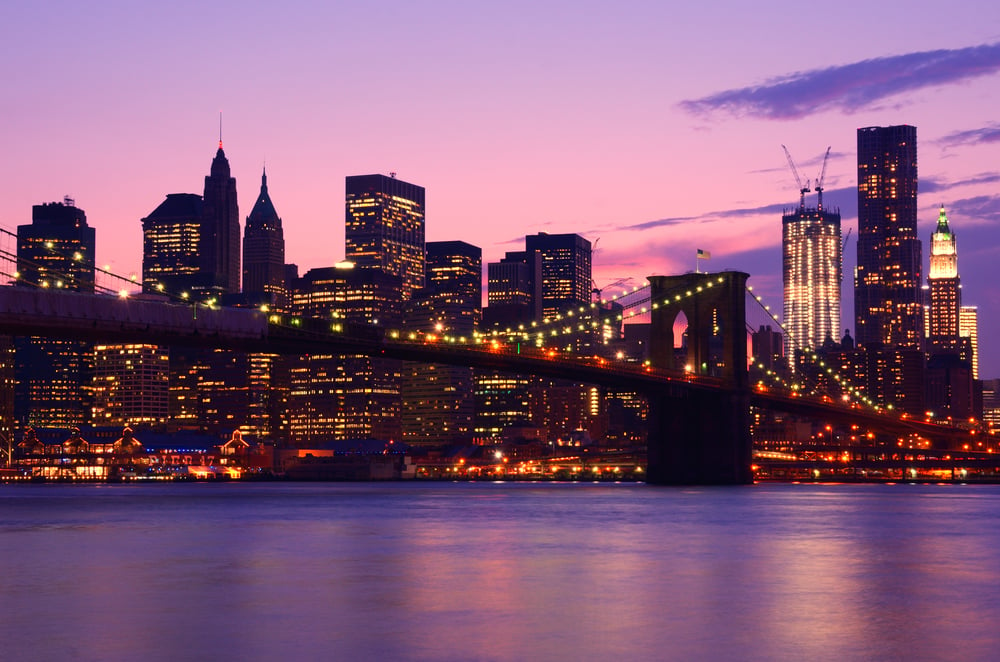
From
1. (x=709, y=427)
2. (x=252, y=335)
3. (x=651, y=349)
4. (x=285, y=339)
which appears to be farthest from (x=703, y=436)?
(x=252, y=335)

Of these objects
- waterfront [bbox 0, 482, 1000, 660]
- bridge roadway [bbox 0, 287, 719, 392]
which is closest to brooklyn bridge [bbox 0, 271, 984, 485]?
bridge roadway [bbox 0, 287, 719, 392]

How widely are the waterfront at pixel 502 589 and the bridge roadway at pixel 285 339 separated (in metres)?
12.7

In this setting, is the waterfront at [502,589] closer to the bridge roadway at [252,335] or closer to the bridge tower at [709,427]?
the bridge roadway at [252,335]

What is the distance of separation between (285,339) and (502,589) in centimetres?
5109

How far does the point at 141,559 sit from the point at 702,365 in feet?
242

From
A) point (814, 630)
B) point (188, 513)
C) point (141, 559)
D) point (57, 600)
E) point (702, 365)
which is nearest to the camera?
point (814, 630)

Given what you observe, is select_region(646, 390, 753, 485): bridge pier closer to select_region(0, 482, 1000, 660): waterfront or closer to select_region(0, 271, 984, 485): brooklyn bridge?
select_region(0, 271, 984, 485): brooklyn bridge

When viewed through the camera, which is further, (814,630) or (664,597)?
(664,597)

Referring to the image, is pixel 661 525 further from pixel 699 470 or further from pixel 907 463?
pixel 907 463

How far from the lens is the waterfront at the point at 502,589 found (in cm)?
2128

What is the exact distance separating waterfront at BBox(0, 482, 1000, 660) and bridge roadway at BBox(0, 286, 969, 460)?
500 inches

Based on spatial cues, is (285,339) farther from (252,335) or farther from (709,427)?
(709,427)

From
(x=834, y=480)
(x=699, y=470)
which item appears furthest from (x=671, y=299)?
(x=834, y=480)

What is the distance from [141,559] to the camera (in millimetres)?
37250
